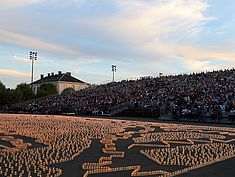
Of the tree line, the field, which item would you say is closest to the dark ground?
the field

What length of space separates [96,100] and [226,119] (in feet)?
73.0

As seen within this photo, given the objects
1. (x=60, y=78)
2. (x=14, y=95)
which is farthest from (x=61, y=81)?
(x=14, y=95)

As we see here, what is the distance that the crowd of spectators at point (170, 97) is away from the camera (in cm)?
3690

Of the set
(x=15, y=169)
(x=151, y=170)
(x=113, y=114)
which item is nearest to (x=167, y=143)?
(x=151, y=170)

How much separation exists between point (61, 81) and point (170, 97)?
8743 cm

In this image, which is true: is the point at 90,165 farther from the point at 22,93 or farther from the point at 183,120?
the point at 22,93

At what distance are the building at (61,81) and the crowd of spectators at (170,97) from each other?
213 ft

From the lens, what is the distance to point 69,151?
42.6ft

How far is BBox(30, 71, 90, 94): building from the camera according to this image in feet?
413

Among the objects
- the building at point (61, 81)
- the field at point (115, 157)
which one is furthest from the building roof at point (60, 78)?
the field at point (115, 157)

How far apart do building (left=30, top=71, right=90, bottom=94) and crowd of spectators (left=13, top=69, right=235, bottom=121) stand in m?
65.1

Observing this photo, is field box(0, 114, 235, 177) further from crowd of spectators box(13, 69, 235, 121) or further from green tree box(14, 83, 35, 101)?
green tree box(14, 83, 35, 101)

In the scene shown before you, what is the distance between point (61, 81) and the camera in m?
127

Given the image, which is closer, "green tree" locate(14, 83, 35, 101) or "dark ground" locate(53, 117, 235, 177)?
"dark ground" locate(53, 117, 235, 177)
